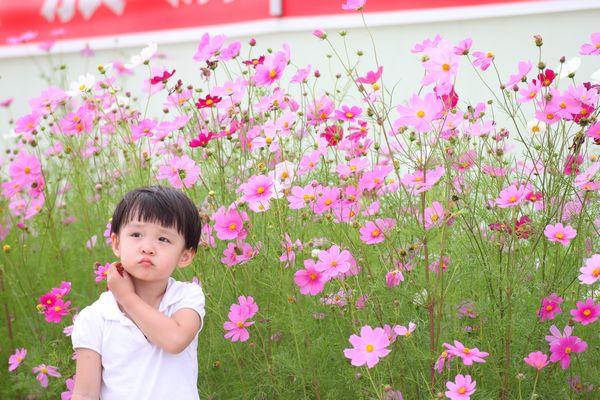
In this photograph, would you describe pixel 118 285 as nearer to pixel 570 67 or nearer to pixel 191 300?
pixel 191 300

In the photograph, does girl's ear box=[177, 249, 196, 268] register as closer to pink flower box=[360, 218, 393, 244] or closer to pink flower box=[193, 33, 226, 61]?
pink flower box=[360, 218, 393, 244]

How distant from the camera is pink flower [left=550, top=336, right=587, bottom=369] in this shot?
1820mm

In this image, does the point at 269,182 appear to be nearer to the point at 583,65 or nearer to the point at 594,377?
the point at 594,377

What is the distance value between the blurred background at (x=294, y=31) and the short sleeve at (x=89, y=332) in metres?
1.17

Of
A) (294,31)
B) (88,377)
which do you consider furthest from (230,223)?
(294,31)

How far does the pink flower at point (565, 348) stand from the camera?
1820 millimetres

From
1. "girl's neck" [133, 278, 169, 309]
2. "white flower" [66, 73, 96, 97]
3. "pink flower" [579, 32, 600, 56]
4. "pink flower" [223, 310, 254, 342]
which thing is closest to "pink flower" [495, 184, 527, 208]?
"pink flower" [579, 32, 600, 56]

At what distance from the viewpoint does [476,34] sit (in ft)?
11.0

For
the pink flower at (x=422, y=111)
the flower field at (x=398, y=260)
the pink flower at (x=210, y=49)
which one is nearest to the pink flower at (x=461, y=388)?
the flower field at (x=398, y=260)

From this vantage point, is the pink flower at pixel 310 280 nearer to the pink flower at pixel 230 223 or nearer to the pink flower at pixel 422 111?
the pink flower at pixel 230 223

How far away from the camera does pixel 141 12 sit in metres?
4.33

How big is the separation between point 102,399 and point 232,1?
8.61 feet

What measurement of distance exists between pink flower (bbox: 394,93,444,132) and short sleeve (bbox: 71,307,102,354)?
24.2 inches

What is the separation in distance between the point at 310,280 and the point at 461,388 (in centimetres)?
→ 37
